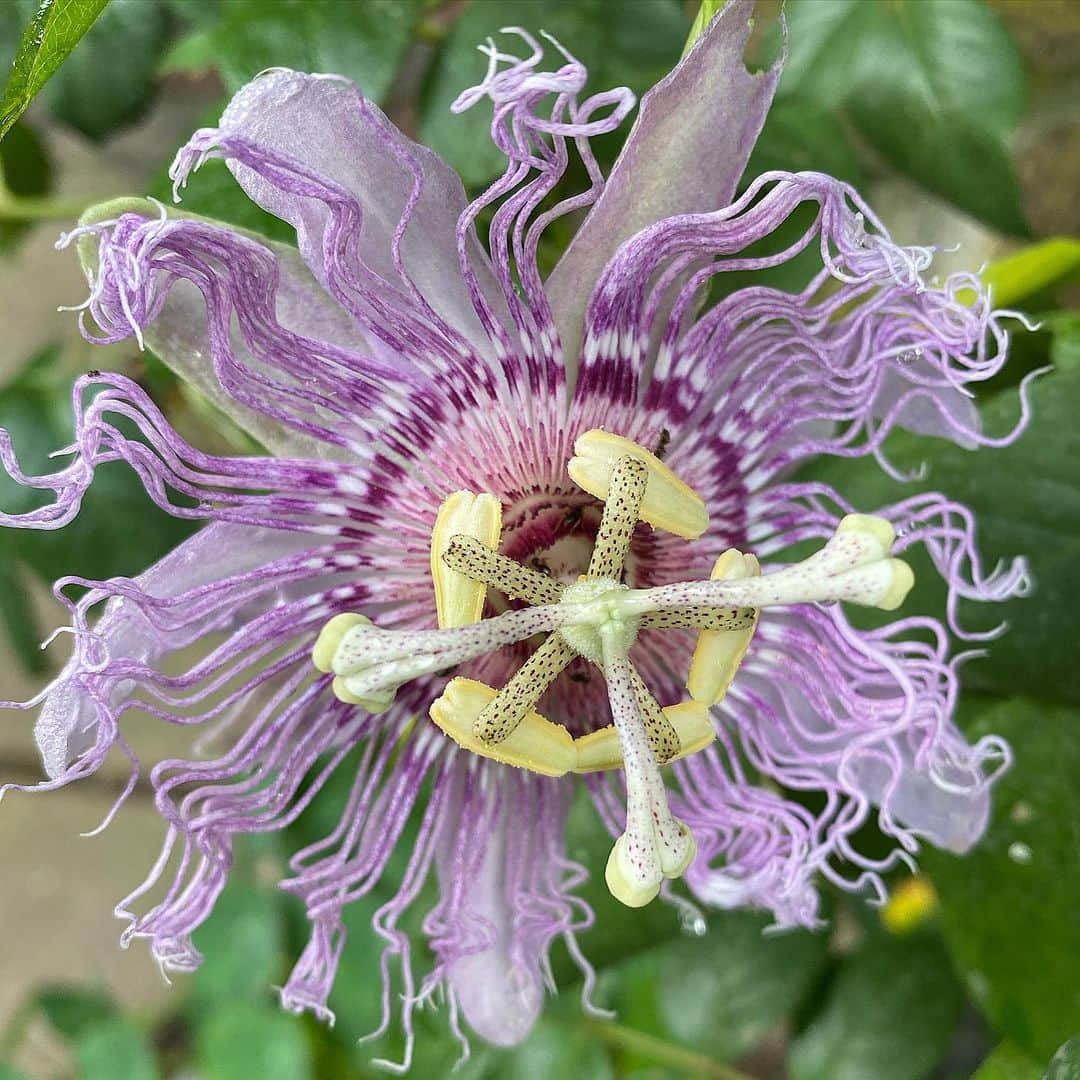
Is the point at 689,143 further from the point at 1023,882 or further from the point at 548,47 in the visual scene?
the point at 1023,882

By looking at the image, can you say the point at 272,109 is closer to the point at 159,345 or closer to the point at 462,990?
the point at 159,345

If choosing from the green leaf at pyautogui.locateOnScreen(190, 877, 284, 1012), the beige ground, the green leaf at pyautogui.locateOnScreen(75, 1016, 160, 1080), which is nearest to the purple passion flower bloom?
the green leaf at pyautogui.locateOnScreen(190, 877, 284, 1012)

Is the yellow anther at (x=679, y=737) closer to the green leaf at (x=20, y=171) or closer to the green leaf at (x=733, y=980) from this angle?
the green leaf at (x=733, y=980)

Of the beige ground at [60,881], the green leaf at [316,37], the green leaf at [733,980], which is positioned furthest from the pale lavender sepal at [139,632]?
the beige ground at [60,881]

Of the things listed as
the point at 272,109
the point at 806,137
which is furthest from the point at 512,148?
the point at 806,137

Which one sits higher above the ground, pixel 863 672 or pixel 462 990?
pixel 863 672
